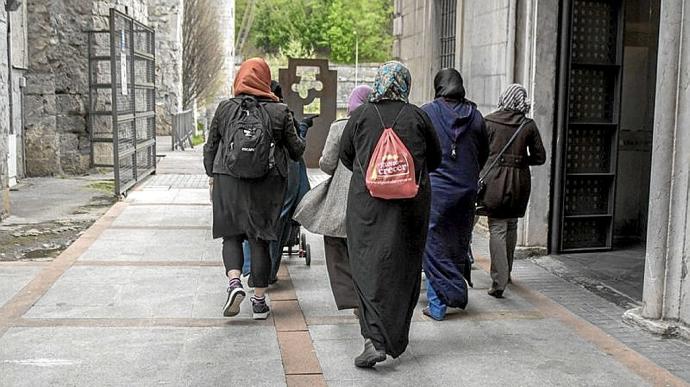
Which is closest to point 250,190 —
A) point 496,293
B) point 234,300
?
point 234,300

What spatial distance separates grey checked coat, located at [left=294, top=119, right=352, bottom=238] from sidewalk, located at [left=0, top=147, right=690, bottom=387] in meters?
0.67

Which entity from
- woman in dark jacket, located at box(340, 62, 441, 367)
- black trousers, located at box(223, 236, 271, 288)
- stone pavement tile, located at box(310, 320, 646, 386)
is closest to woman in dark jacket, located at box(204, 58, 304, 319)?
black trousers, located at box(223, 236, 271, 288)

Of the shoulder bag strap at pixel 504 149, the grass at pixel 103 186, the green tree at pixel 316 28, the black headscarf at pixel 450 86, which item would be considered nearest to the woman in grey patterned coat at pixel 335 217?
the black headscarf at pixel 450 86

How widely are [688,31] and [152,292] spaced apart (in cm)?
415

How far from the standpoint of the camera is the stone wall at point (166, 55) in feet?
76.7

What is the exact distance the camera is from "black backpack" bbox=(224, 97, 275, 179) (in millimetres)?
5418

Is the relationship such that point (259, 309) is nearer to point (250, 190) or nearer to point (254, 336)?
point (254, 336)

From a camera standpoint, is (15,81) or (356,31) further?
(356,31)

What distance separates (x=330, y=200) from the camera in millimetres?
5605

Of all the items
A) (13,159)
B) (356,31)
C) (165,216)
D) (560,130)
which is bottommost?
(165,216)

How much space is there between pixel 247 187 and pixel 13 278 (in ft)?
8.02

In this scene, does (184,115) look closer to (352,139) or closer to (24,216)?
(24,216)

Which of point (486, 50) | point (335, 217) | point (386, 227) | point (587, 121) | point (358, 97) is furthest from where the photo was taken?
point (486, 50)

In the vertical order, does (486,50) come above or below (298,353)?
above
